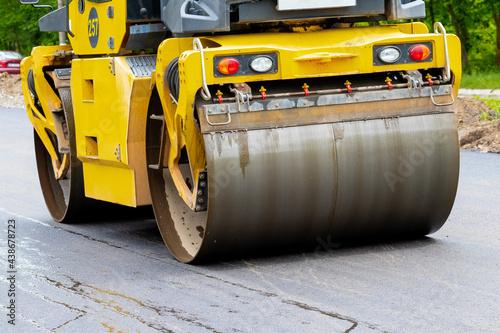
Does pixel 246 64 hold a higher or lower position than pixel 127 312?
higher

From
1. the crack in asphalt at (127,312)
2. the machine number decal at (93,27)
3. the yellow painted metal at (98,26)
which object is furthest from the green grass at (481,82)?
the crack in asphalt at (127,312)

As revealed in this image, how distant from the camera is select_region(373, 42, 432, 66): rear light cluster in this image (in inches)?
233

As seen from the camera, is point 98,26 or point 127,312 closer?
point 127,312

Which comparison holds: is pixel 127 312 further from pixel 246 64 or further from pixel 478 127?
pixel 478 127

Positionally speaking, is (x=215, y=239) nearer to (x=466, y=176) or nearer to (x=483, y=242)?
(x=483, y=242)

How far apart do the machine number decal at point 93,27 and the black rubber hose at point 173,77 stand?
4.61ft

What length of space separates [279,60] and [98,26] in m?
1.93

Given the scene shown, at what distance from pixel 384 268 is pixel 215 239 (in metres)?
1.06

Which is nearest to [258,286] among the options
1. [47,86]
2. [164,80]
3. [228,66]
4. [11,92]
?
[228,66]

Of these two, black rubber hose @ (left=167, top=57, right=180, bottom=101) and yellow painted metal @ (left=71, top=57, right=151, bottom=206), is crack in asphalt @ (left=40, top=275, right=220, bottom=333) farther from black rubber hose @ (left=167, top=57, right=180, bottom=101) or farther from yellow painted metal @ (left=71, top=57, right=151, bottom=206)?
black rubber hose @ (left=167, top=57, right=180, bottom=101)

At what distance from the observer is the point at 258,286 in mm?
5430

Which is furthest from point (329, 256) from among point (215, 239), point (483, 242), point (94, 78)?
point (94, 78)

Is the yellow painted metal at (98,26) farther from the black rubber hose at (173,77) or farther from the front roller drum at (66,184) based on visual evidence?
the black rubber hose at (173,77)

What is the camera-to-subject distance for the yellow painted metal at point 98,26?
6734 millimetres
